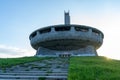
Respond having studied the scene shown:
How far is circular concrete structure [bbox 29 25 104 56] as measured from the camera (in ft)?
99.9

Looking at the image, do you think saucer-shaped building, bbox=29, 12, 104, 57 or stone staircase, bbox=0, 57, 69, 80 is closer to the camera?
stone staircase, bbox=0, 57, 69, 80

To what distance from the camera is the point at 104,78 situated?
8414mm

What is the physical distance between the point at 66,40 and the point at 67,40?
0.13 metres

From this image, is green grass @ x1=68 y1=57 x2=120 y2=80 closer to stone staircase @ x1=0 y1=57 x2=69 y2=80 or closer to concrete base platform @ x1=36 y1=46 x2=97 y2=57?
stone staircase @ x1=0 y1=57 x2=69 y2=80

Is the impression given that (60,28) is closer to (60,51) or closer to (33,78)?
(60,51)

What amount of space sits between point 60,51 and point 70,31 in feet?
10.8

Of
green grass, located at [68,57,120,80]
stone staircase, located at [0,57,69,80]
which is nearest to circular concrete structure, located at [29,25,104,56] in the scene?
green grass, located at [68,57,120,80]

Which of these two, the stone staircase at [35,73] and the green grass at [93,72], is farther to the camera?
the stone staircase at [35,73]

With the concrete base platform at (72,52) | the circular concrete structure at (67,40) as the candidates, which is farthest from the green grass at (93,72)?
the concrete base platform at (72,52)

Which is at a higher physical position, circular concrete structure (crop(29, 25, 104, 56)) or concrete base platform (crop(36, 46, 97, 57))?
circular concrete structure (crop(29, 25, 104, 56))

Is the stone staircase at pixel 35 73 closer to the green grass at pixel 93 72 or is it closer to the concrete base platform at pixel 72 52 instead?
the green grass at pixel 93 72

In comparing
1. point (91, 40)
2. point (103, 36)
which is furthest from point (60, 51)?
point (103, 36)

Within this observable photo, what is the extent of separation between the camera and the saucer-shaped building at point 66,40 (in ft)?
100.0

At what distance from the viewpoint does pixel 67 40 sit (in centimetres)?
3042
